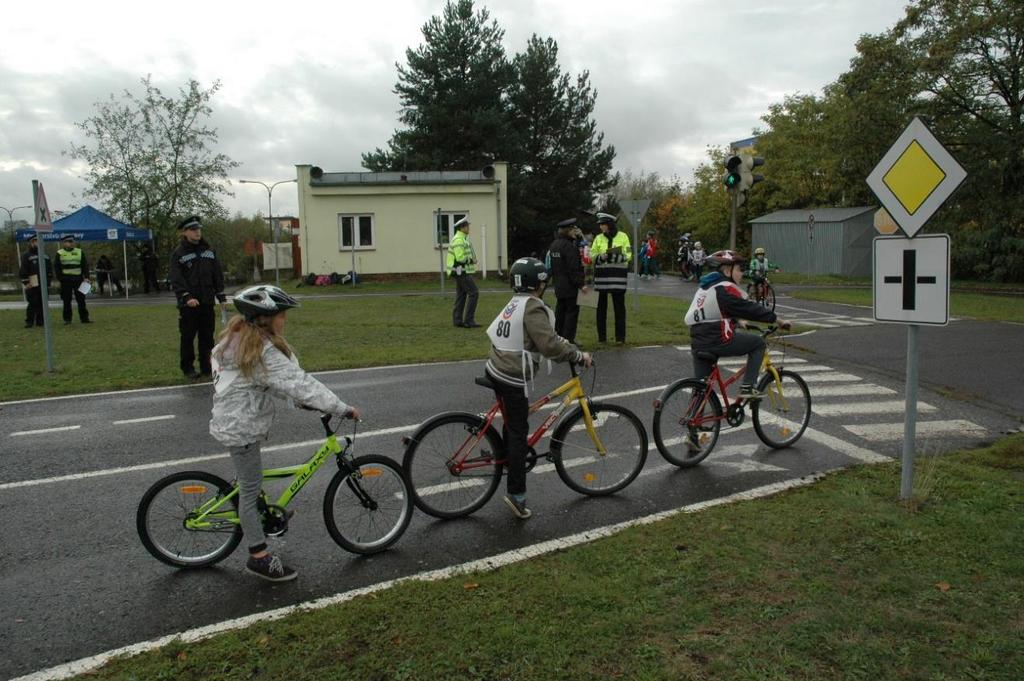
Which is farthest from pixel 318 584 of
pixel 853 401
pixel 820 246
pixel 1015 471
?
pixel 820 246

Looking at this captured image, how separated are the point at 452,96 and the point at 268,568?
139ft

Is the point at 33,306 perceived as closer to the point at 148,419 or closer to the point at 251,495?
the point at 148,419

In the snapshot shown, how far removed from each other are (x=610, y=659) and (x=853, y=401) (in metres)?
6.87

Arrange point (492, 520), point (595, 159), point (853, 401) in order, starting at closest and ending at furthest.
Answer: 1. point (492, 520)
2. point (853, 401)
3. point (595, 159)

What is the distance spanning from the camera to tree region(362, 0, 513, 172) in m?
44.0

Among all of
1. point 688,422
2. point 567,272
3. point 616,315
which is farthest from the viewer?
point 616,315

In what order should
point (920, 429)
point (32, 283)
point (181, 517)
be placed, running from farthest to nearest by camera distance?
point (32, 283) → point (920, 429) → point (181, 517)

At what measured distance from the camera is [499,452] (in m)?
5.64

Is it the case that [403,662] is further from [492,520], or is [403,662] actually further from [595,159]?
[595,159]

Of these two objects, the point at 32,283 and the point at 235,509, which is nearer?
the point at 235,509

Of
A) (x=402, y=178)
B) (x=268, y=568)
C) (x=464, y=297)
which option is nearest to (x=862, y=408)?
(x=268, y=568)

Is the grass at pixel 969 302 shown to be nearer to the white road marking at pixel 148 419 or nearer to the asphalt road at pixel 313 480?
the asphalt road at pixel 313 480

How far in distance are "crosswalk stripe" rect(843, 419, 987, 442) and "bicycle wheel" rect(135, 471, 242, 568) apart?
6.00 m

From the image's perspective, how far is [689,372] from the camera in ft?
36.4
